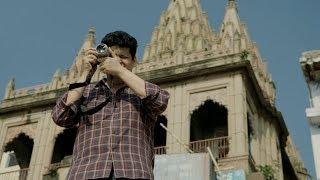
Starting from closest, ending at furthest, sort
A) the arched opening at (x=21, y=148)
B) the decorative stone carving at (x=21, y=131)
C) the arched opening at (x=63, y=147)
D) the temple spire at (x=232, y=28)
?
1. the arched opening at (x=63, y=147)
2. the decorative stone carving at (x=21, y=131)
3. the arched opening at (x=21, y=148)
4. the temple spire at (x=232, y=28)

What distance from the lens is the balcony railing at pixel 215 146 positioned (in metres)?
18.2

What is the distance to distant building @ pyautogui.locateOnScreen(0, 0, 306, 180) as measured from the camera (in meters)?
18.6

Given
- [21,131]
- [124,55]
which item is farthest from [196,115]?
[124,55]

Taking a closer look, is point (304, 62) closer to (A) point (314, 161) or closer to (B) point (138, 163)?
(A) point (314, 161)

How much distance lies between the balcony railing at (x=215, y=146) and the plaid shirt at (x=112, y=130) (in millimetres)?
14331

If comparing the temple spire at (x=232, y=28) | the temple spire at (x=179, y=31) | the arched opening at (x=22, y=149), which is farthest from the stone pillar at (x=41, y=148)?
the temple spire at (x=232, y=28)

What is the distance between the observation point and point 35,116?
73.3 ft

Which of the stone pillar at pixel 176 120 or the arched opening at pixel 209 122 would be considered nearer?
the stone pillar at pixel 176 120

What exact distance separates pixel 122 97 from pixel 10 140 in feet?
64.4

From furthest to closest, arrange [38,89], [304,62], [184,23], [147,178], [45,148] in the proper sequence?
[184,23]
[38,89]
[45,148]
[304,62]
[147,178]

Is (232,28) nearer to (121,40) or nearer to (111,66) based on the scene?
(121,40)

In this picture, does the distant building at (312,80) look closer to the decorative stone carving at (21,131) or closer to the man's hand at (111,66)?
the man's hand at (111,66)

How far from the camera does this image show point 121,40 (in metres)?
3.97

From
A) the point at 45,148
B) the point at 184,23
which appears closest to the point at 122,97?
the point at 45,148
